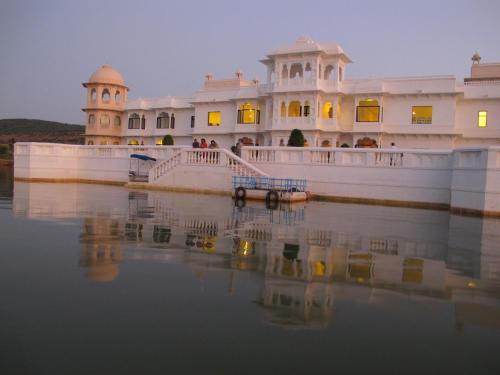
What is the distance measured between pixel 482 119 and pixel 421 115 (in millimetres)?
3855

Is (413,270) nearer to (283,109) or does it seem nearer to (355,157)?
(355,157)

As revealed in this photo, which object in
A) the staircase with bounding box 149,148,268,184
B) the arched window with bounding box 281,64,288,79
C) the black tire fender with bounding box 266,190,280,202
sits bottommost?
the black tire fender with bounding box 266,190,280,202

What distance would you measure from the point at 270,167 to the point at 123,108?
87.7 ft

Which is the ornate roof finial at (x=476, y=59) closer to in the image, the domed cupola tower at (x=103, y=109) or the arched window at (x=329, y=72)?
the arched window at (x=329, y=72)

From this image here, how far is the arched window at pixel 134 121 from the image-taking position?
46125 millimetres

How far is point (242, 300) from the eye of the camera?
20.6 ft

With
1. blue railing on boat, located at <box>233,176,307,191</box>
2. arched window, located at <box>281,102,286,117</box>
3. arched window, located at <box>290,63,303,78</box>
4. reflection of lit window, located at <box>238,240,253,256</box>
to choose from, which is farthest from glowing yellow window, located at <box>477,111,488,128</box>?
reflection of lit window, located at <box>238,240,253,256</box>

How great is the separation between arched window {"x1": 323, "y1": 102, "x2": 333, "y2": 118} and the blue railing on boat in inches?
548

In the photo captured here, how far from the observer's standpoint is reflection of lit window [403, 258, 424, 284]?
7.75m

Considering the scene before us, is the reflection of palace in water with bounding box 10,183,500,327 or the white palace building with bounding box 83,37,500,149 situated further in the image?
the white palace building with bounding box 83,37,500,149

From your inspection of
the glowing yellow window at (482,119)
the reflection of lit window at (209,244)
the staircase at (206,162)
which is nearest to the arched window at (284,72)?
the staircase at (206,162)

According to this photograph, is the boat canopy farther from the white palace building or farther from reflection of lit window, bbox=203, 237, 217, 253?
reflection of lit window, bbox=203, 237, 217, 253

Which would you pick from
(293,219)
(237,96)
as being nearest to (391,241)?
(293,219)

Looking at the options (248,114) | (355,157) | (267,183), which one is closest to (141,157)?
(267,183)
